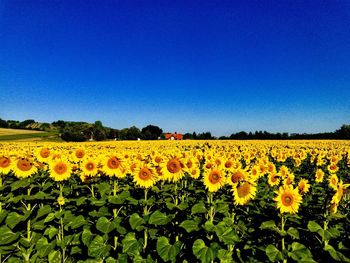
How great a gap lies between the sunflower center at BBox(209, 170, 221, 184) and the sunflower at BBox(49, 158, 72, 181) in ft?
10.3

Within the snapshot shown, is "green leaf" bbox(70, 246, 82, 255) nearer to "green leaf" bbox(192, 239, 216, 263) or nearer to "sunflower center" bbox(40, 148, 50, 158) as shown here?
"green leaf" bbox(192, 239, 216, 263)

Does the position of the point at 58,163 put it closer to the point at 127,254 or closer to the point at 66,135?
the point at 127,254

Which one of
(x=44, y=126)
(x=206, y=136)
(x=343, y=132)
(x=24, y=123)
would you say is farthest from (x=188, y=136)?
(x=24, y=123)

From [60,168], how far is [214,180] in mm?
3430

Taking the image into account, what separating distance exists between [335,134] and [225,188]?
2745 inches

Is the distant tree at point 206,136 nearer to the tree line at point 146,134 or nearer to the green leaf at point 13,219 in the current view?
the tree line at point 146,134

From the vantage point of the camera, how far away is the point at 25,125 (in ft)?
331

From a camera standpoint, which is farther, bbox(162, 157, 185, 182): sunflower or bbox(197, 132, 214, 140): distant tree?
bbox(197, 132, 214, 140): distant tree

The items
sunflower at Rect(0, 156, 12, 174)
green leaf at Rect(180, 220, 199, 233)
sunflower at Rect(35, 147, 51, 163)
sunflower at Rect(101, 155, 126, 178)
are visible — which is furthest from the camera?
sunflower at Rect(35, 147, 51, 163)

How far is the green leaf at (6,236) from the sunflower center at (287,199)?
493cm

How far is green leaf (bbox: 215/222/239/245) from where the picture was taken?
4.60 metres

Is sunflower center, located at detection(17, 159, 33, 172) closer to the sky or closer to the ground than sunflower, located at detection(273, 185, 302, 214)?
closer to the sky

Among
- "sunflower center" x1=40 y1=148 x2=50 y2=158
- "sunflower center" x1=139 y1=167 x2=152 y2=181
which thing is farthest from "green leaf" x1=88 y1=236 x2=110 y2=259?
"sunflower center" x1=40 y1=148 x2=50 y2=158

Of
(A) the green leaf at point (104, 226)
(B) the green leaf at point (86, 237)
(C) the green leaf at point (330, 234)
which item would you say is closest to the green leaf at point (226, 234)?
(C) the green leaf at point (330, 234)
